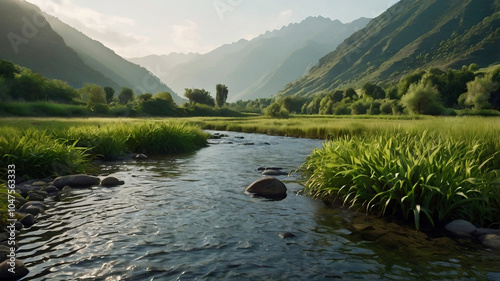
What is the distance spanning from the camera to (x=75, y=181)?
34.1 ft

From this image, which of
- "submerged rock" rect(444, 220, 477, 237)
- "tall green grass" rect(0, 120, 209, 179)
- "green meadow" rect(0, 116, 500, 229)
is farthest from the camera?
"tall green grass" rect(0, 120, 209, 179)

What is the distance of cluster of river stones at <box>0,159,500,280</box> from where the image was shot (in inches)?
203

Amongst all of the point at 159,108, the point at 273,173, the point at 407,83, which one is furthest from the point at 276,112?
the point at 273,173

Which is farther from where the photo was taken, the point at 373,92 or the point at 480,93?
the point at 373,92

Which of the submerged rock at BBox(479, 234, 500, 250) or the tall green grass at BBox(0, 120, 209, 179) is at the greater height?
the tall green grass at BBox(0, 120, 209, 179)

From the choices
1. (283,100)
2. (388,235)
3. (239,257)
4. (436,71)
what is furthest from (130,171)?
(283,100)

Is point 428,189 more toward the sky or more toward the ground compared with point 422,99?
more toward the ground

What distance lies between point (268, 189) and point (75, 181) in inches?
257

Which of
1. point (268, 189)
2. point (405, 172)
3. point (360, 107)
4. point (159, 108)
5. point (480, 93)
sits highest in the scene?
point (480, 93)

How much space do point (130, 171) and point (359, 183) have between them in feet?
32.3

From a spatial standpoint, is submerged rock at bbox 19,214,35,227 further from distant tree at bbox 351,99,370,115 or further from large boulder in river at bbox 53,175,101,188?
distant tree at bbox 351,99,370,115

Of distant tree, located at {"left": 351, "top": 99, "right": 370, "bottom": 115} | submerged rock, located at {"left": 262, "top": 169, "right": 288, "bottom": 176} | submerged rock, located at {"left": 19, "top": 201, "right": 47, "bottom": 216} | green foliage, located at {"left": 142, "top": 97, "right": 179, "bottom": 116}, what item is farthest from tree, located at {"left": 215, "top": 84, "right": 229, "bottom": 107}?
submerged rock, located at {"left": 19, "top": 201, "right": 47, "bottom": 216}

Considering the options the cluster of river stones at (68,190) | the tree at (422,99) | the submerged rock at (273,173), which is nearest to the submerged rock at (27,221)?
the cluster of river stones at (68,190)

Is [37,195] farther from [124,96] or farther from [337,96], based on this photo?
[124,96]
